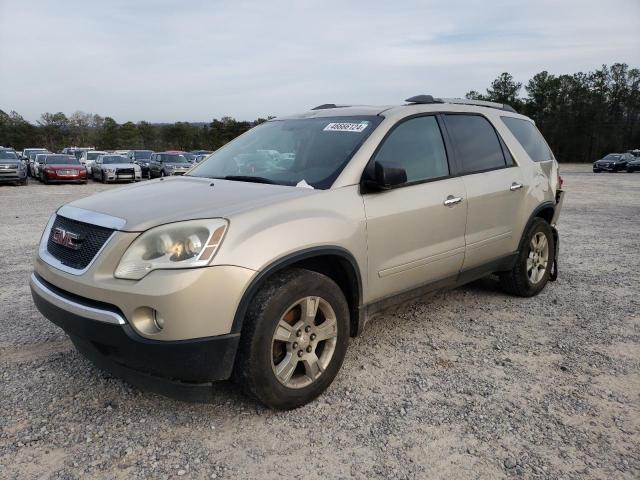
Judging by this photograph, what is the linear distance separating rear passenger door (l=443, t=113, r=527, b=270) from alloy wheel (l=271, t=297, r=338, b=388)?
1576 mm

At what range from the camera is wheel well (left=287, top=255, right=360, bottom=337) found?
304 cm

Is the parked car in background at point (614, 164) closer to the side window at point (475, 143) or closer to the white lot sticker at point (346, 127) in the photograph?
the side window at point (475, 143)

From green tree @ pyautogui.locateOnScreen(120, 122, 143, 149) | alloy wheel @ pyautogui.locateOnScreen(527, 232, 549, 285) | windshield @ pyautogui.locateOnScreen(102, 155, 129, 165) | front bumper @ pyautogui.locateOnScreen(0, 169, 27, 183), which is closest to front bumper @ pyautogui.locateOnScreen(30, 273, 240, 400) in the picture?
alloy wheel @ pyautogui.locateOnScreen(527, 232, 549, 285)

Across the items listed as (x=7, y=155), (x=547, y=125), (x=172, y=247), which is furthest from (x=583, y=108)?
(x=172, y=247)

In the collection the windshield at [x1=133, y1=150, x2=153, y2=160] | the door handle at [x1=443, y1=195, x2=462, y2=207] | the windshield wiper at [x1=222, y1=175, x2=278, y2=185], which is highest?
the windshield at [x1=133, y1=150, x2=153, y2=160]

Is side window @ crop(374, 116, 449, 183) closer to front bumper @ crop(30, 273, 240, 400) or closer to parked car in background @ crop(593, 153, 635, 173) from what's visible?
front bumper @ crop(30, 273, 240, 400)

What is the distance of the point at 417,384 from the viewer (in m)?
3.21

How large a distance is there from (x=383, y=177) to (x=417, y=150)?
737 mm

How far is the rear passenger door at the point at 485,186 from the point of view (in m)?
4.01

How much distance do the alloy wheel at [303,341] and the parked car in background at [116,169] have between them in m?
Result: 22.9

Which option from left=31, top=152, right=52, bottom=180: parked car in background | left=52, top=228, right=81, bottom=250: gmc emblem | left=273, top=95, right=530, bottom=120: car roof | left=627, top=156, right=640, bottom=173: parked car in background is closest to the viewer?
left=52, top=228, right=81, bottom=250: gmc emblem

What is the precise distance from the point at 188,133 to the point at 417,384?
70.4 m

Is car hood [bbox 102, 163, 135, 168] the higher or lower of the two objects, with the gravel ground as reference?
higher

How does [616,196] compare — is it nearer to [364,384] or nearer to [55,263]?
[364,384]
